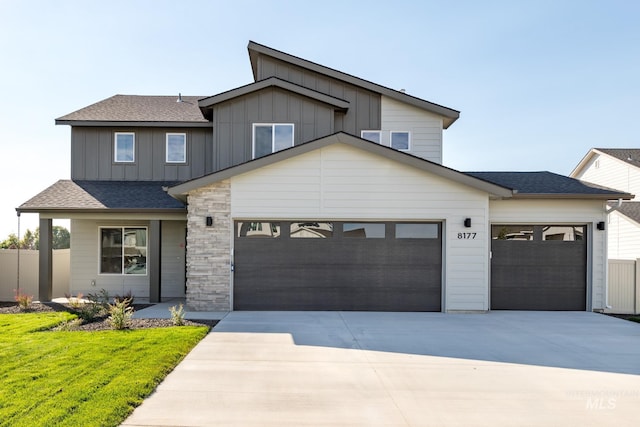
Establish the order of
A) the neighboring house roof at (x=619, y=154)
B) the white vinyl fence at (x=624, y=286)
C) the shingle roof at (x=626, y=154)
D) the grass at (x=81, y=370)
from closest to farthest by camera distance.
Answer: the grass at (x=81, y=370) < the white vinyl fence at (x=624, y=286) < the shingle roof at (x=626, y=154) < the neighboring house roof at (x=619, y=154)

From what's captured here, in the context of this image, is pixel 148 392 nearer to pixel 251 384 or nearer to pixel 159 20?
pixel 251 384

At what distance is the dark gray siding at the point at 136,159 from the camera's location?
1356cm

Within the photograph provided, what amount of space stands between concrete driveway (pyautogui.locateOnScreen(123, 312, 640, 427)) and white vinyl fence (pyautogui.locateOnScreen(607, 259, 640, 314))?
8.18ft

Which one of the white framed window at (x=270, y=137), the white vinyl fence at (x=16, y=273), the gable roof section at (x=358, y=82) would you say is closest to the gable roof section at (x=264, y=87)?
the white framed window at (x=270, y=137)

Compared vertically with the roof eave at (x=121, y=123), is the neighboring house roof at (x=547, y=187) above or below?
below

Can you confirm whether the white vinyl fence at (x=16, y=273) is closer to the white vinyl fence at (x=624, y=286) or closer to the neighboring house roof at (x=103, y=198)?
the neighboring house roof at (x=103, y=198)

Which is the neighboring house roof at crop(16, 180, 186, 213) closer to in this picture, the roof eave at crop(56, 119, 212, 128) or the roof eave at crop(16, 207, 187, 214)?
the roof eave at crop(16, 207, 187, 214)

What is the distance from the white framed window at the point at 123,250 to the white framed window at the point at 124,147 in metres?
2.48

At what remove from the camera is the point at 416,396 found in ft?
15.9

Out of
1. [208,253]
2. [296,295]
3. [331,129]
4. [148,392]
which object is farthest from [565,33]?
[148,392]

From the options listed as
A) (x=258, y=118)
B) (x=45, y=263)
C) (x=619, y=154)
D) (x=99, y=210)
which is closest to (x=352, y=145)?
(x=258, y=118)

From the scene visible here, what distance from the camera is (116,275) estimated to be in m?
13.1

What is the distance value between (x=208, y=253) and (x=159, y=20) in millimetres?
7328

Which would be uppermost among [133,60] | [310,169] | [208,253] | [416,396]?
[133,60]
